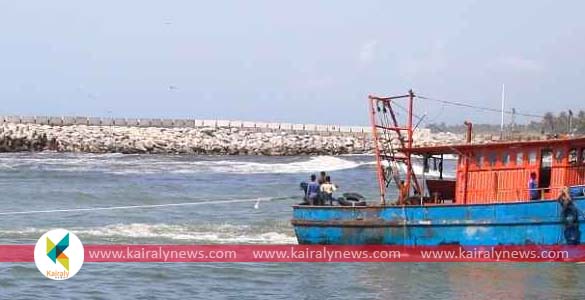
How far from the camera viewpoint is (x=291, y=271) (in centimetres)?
2017

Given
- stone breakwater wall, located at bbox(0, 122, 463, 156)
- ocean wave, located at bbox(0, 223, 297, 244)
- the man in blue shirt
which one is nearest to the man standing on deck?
the man in blue shirt

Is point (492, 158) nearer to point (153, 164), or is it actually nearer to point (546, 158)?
point (546, 158)

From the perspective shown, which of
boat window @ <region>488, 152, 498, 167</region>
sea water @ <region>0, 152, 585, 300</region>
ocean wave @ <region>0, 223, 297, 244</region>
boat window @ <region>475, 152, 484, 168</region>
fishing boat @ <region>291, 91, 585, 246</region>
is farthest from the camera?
ocean wave @ <region>0, 223, 297, 244</region>

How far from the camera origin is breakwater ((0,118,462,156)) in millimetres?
76894

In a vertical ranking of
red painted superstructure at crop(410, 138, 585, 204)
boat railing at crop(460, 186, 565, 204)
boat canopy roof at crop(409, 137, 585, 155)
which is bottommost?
boat railing at crop(460, 186, 565, 204)

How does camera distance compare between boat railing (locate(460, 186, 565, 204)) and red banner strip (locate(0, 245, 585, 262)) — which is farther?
boat railing (locate(460, 186, 565, 204))

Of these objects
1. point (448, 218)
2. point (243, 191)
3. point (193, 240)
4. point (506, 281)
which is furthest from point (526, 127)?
point (243, 191)

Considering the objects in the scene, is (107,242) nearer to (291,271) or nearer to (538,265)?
(291,271)

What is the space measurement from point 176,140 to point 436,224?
194ft

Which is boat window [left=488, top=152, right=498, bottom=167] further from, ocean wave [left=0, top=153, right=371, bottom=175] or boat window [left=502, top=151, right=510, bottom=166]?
ocean wave [left=0, top=153, right=371, bottom=175]

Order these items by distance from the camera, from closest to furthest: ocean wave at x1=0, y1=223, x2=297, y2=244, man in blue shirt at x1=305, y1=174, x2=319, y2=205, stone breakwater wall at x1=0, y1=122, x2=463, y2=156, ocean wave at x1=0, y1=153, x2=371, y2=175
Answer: man in blue shirt at x1=305, y1=174, x2=319, y2=205 → ocean wave at x1=0, y1=223, x2=297, y2=244 → ocean wave at x1=0, y1=153, x2=371, y2=175 → stone breakwater wall at x1=0, y1=122, x2=463, y2=156

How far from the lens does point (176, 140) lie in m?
79.3

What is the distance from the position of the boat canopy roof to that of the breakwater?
1979 inches

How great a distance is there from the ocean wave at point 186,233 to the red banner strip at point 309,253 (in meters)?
1.44
